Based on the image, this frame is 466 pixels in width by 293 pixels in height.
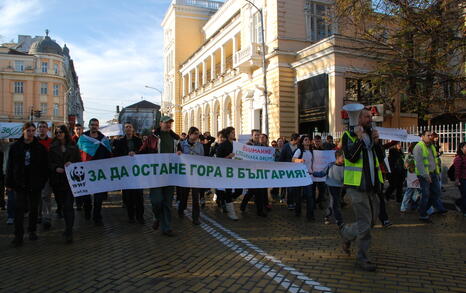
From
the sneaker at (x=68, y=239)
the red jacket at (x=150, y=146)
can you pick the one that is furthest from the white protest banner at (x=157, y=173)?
the sneaker at (x=68, y=239)

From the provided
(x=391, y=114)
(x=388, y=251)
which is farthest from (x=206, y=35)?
(x=388, y=251)

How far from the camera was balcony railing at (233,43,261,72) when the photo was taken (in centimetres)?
3017

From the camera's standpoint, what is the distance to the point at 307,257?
5.60 m

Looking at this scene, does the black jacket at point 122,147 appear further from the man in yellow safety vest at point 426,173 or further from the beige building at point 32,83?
the beige building at point 32,83

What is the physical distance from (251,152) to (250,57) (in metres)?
20.3

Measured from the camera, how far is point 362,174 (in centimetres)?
511

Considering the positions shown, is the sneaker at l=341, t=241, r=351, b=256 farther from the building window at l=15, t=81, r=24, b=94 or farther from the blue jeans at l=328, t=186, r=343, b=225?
the building window at l=15, t=81, r=24, b=94

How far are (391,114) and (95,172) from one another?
23540 millimetres

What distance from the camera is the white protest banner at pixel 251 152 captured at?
10961mm

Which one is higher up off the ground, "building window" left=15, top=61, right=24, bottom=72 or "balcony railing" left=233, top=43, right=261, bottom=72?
"building window" left=15, top=61, right=24, bottom=72

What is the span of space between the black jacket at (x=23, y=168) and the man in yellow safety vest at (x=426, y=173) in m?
7.48

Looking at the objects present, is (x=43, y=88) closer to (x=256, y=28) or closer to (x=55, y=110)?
(x=55, y=110)

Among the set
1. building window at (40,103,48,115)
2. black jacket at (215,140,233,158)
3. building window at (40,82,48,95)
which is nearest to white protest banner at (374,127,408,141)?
black jacket at (215,140,233,158)

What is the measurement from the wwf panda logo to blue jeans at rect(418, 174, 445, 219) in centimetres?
687
